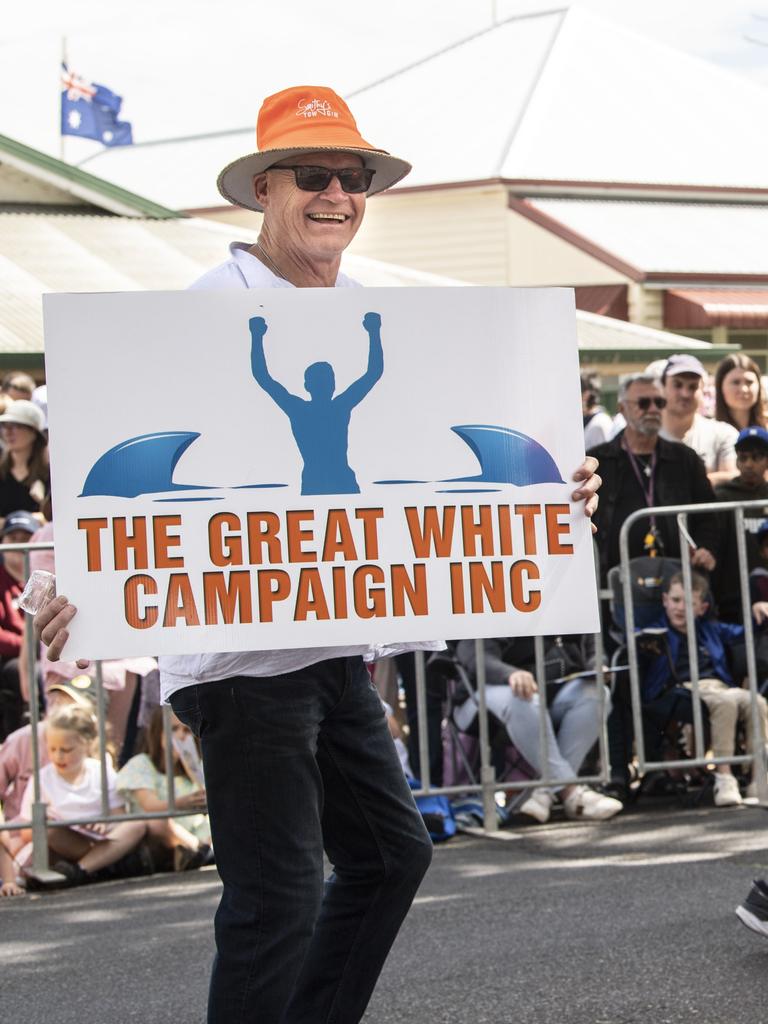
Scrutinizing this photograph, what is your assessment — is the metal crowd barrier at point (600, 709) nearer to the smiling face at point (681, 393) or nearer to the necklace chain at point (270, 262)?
the smiling face at point (681, 393)

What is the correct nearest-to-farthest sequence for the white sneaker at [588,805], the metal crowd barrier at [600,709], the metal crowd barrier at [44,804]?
the metal crowd barrier at [44,804] → the metal crowd barrier at [600,709] → the white sneaker at [588,805]

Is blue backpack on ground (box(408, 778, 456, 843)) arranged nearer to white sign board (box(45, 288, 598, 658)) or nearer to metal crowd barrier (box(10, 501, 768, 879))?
metal crowd barrier (box(10, 501, 768, 879))

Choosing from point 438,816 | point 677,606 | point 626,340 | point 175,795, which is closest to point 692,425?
point 677,606

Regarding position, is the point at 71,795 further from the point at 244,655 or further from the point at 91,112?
the point at 91,112

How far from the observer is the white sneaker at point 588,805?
775 centimetres

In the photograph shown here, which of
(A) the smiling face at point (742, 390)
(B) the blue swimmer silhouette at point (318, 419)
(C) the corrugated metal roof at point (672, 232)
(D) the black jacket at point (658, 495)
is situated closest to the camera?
(B) the blue swimmer silhouette at point (318, 419)

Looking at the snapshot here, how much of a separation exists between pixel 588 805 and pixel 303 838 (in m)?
4.65

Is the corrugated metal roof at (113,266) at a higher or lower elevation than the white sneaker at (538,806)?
higher

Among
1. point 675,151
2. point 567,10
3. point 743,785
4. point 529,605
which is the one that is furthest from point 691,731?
point 567,10

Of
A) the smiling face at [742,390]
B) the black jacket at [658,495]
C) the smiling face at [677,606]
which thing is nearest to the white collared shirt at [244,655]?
the smiling face at [677,606]

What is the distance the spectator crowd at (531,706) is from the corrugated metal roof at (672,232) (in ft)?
69.3

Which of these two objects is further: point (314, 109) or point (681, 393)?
point (681, 393)

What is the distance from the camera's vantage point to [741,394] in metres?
9.79

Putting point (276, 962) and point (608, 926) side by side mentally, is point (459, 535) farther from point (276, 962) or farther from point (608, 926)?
point (608, 926)
